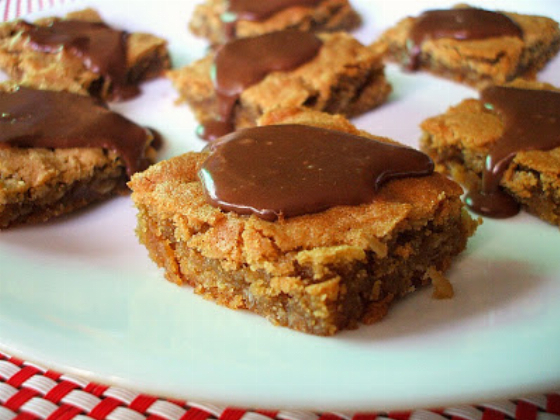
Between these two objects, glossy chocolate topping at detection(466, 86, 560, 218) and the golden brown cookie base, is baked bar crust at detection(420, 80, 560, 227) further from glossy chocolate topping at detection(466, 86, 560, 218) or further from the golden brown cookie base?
the golden brown cookie base

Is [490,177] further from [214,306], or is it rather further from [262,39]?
[262,39]

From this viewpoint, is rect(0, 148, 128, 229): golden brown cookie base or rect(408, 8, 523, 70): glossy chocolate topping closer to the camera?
rect(0, 148, 128, 229): golden brown cookie base

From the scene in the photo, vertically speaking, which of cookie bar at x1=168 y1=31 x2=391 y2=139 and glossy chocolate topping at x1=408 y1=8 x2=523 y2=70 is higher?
glossy chocolate topping at x1=408 y1=8 x2=523 y2=70

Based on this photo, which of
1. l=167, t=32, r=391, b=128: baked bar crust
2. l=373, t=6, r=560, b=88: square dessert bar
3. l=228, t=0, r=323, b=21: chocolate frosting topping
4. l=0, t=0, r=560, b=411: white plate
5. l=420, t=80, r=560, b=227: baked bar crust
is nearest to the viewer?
l=0, t=0, r=560, b=411: white plate

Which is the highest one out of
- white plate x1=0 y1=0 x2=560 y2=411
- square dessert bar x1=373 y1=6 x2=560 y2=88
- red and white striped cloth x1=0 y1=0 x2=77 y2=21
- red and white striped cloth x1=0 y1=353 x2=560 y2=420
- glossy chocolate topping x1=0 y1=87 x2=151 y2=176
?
red and white striped cloth x1=0 y1=0 x2=77 y2=21

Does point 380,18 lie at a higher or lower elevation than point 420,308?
higher

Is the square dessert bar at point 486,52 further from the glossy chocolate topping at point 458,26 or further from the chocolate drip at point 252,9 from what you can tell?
the chocolate drip at point 252,9

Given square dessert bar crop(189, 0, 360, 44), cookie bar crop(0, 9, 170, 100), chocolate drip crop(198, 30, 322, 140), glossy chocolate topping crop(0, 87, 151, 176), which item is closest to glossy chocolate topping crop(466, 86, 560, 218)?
chocolate drip crop(198, 30, 322, 140)

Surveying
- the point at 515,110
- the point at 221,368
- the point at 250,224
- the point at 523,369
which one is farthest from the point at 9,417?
the point at 515,110
